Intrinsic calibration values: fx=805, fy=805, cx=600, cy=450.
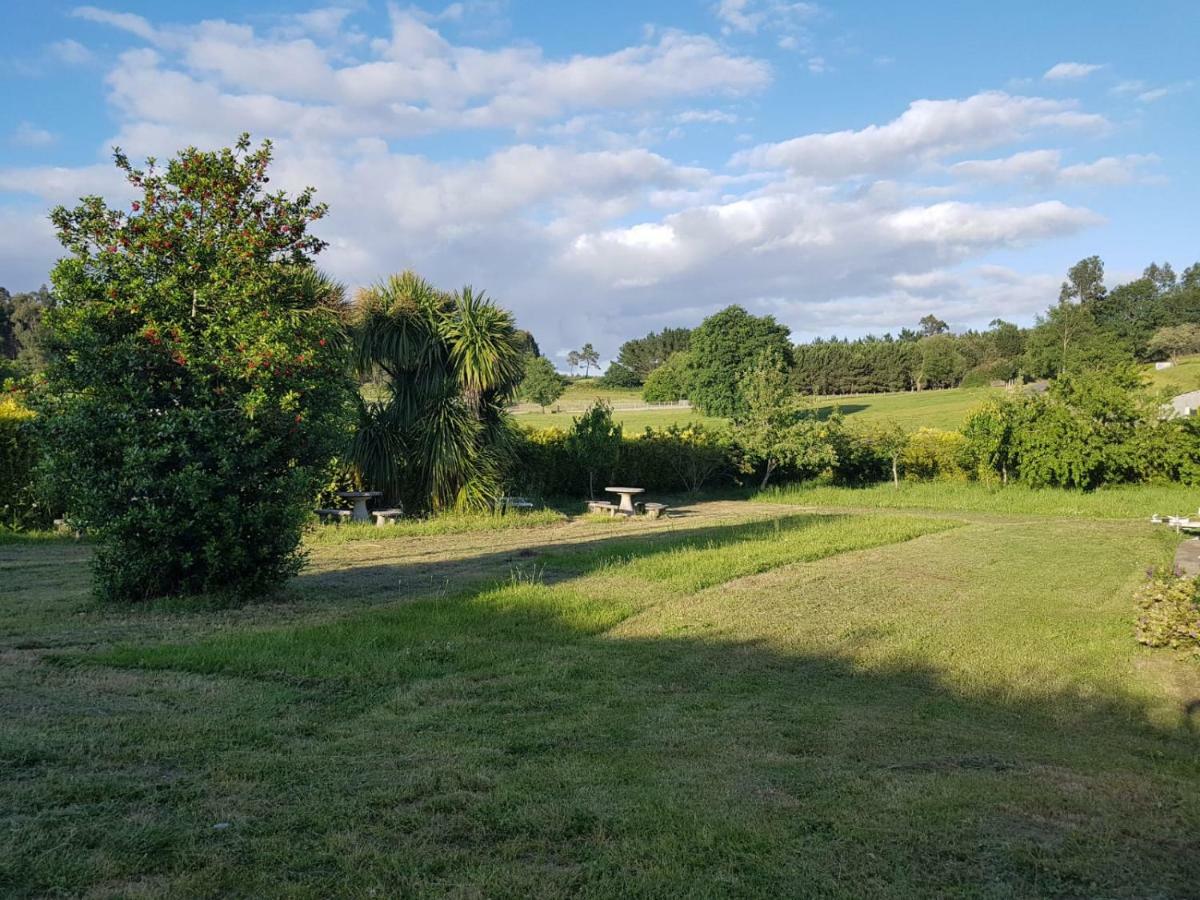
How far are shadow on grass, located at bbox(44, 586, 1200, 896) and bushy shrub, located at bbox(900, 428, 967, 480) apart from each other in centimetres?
2105

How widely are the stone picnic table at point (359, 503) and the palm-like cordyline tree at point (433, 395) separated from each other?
812 millimetres

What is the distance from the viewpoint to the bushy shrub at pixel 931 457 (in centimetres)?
2611

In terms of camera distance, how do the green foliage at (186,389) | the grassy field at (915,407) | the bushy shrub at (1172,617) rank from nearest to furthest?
the bushy shrub at (1172,617) < the green foliage at (186,389) < the grassy field at (915,407)

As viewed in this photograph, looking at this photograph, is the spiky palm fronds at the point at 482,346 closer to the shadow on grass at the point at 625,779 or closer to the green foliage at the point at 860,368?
the shadow on grass at the point at 625,779

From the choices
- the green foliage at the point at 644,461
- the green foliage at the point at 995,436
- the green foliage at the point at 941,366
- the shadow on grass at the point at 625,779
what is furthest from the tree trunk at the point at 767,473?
the green foliage at the point at 941,366

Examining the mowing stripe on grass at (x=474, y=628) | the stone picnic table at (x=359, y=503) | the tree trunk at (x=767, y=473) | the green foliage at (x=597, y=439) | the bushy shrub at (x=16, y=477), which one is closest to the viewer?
the mowing stripe on grass at (x=474, y=628)

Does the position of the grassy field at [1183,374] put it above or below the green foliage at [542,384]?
below

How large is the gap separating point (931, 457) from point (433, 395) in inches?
660

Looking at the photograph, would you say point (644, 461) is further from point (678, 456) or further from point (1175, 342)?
point (1175, 342)

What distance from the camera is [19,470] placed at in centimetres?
1460

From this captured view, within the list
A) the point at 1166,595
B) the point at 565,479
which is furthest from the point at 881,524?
the point at 565,479

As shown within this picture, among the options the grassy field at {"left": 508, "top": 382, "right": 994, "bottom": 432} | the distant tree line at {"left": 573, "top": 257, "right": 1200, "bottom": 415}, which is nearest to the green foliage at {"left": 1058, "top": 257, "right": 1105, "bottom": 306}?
the distant tree line at {"left": 573, "top": 257, "right": 1200, "bottom": 415}

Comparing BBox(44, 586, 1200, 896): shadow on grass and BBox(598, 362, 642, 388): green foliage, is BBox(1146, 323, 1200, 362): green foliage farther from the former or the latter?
BBox(44, 586, 1200, 896): shadow on grass

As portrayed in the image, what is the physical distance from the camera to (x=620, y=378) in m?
112
